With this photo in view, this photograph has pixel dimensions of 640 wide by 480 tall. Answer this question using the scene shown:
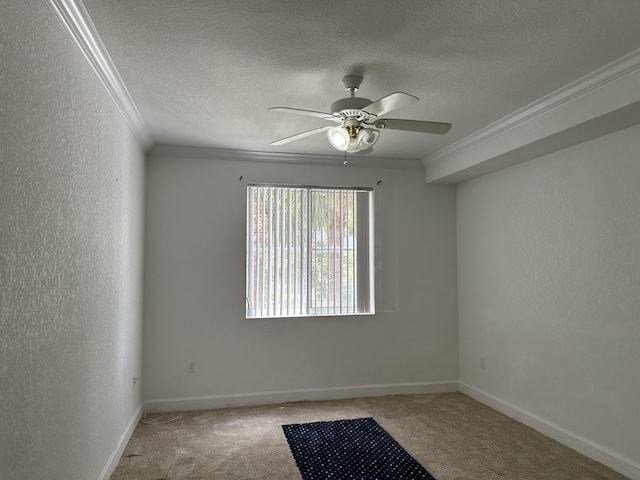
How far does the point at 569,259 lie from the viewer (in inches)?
139

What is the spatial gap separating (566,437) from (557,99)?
8.04 ft

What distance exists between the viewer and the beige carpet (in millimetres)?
3051

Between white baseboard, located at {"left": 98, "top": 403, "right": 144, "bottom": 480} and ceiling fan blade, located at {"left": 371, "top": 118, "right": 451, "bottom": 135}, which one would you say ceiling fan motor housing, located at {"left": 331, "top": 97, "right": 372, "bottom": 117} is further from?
white baseboard, located at {"left": 98, "top": 403, "right": 144, "bottom": 480}

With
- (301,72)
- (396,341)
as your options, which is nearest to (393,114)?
(301,72)

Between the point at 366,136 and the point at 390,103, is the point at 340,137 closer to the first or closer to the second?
the point at 366,136

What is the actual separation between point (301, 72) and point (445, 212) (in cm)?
293

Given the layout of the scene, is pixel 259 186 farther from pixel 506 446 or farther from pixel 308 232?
pixel 506 446

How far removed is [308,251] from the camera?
482 centimetres

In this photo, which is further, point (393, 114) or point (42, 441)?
point (393, 114)

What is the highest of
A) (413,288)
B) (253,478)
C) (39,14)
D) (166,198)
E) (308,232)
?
(39,14)

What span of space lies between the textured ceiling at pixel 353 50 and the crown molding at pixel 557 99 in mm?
65

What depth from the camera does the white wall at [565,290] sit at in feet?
9.97

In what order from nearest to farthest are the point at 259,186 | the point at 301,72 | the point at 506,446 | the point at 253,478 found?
the point at 301,72
the point at 253,478
the point at 506,446
the point at 259,186

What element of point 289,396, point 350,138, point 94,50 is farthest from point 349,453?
point 94,50
